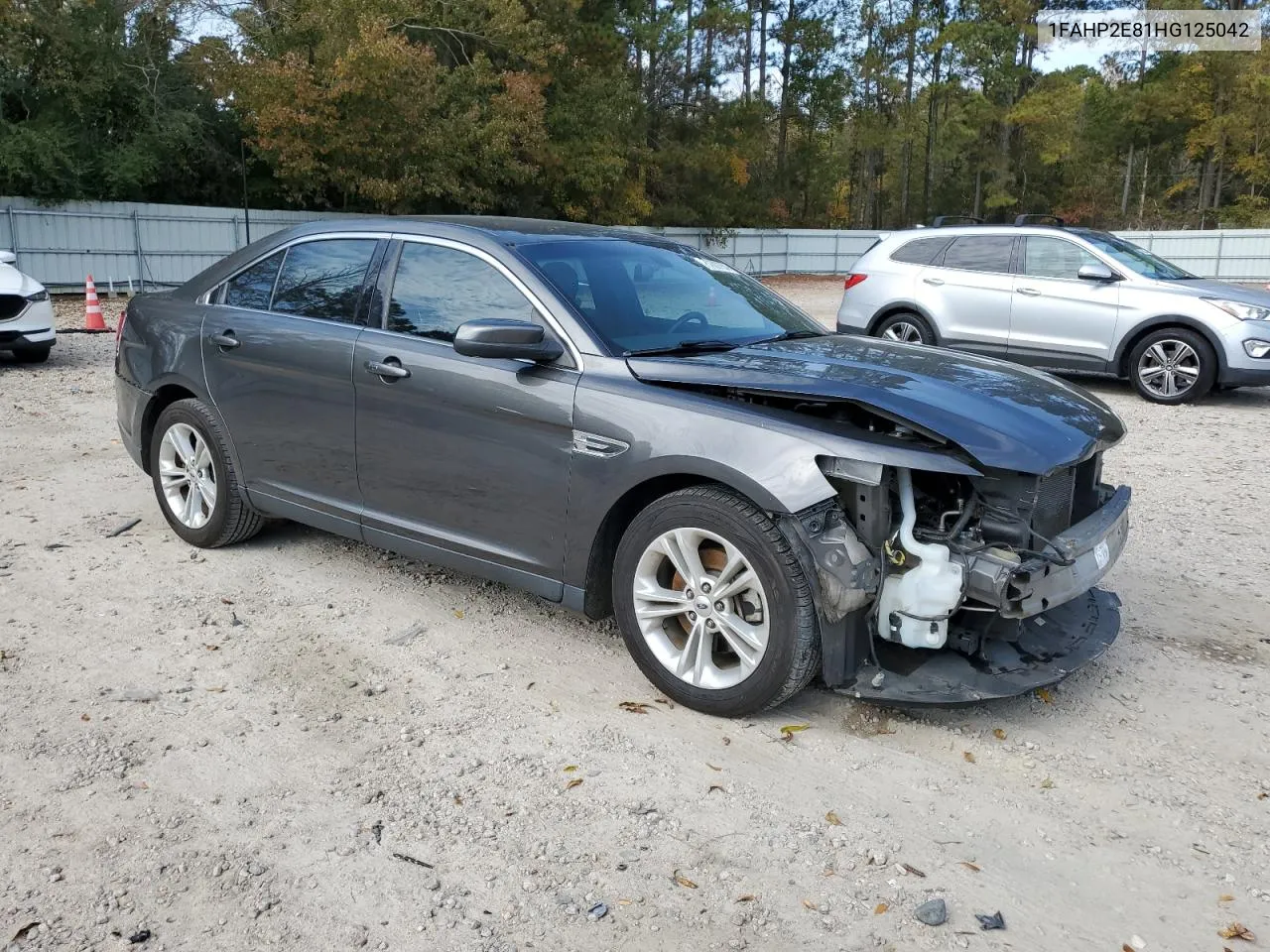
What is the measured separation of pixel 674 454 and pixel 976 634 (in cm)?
122

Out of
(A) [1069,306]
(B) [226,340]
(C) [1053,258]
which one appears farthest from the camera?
(C) [1053,258]

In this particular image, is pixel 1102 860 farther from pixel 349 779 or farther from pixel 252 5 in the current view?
pixel 252 5

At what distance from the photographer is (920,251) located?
12141 millimetres

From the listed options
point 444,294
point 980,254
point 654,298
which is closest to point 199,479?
point 444,294

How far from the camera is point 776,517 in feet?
11.7

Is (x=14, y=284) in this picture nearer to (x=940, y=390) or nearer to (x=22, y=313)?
(x=22, y=313)

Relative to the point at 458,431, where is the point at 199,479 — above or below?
below

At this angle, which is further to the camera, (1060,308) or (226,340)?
(1060,308)

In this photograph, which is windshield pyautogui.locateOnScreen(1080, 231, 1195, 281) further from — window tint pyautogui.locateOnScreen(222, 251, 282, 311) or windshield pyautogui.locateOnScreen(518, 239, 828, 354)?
window tint pyautogui.locateOnScreen(222, 251, 282, 311)

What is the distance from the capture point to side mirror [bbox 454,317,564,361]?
389cm

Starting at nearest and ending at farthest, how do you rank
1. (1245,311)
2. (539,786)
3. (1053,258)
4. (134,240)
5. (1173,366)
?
(539,786) < (1245,311) < (1173,366) < (1053,258) < (134,240)

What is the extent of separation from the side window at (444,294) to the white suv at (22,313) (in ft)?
28.2

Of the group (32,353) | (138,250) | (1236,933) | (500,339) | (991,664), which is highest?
(138,250)

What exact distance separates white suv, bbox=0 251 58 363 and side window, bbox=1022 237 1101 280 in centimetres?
1039
